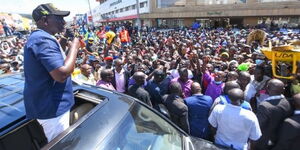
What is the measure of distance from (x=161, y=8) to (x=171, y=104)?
3383cm

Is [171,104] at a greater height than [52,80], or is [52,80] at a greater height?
[52,80]

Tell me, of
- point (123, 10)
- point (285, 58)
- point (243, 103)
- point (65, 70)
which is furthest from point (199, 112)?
point (123, 10)

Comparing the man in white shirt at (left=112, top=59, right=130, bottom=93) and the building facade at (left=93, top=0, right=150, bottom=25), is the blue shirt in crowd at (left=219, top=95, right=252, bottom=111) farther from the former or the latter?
the building facade at (left=93, top=0, right=150, bottom=25)

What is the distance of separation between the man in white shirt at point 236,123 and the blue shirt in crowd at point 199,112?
0.37m

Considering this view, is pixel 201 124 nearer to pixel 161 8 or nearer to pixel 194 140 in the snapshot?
pixel 194 140

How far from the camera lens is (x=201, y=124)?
314 cm

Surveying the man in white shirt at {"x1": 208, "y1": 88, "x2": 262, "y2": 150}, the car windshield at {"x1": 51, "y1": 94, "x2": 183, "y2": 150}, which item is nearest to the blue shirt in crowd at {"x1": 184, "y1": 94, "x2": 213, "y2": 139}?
the man in white shirt at {"x1": 208, "y1": 88, "x2": 262, "y2": 150}

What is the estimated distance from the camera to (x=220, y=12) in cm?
2622

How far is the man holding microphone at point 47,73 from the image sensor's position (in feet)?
4.19

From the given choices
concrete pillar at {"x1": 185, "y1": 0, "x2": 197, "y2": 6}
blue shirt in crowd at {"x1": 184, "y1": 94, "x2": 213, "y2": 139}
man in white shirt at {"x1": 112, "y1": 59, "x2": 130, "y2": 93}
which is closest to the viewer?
blue shirt in crowd at {"x1": 184, "y1": 94, "x2": 213, "y2": 139}

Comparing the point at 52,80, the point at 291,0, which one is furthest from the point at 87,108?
the point at 291,0

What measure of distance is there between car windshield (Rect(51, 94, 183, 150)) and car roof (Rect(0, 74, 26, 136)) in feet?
1.82

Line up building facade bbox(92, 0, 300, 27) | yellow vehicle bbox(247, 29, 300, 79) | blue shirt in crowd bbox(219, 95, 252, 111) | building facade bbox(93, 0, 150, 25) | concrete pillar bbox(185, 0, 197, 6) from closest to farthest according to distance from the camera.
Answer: blue shirt in crowd bbox(219, 95, 252, 111), yellow vehicle bbox(247, 29, 300, 79), building facade bbox(92, 0, 300, 27), concrete pillar bbox(185, 0, 197, 6), building facade bbox(93, 0, 150, 25)

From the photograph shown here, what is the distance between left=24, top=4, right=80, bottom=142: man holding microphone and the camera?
1.28 meters
